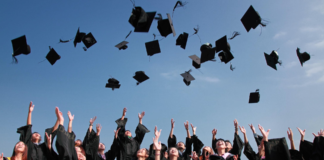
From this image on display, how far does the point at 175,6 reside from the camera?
5.09 metres

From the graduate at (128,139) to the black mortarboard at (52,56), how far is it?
2268 mm

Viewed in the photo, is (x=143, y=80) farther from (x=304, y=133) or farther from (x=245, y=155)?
(x=304, y=133)

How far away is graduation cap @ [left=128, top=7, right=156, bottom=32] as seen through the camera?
5508 millimetres

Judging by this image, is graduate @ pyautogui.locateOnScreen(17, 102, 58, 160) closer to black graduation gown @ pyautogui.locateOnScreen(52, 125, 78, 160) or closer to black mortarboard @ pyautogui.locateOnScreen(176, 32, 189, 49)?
black graduation gown @ pyautogui.locateOnScreen(52, 125, 78, 160)

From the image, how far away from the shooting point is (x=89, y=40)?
6711 millimetres

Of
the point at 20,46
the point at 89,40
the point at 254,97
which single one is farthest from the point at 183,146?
the point at 20,46

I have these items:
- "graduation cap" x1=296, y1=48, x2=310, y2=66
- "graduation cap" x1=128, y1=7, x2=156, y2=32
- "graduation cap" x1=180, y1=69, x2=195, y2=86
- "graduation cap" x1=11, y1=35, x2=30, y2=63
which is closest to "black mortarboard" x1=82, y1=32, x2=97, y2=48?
"graduation cap" x1=11, y1=35, x2=30, y2=63

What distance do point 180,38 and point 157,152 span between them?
3460 millimetres

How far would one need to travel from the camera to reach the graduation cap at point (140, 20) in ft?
18.1

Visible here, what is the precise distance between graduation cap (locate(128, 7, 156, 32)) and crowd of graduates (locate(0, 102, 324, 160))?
6.18 ft

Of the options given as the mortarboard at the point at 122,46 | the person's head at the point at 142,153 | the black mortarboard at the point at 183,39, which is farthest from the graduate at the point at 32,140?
the black mortarboard at the point at 183,39

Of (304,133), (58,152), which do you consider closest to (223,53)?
(304,133)

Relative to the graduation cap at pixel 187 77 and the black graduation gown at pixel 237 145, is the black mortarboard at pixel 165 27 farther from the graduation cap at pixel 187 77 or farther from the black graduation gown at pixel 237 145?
the black graduation gown at pixel 237 145

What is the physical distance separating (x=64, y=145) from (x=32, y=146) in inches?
37.6
